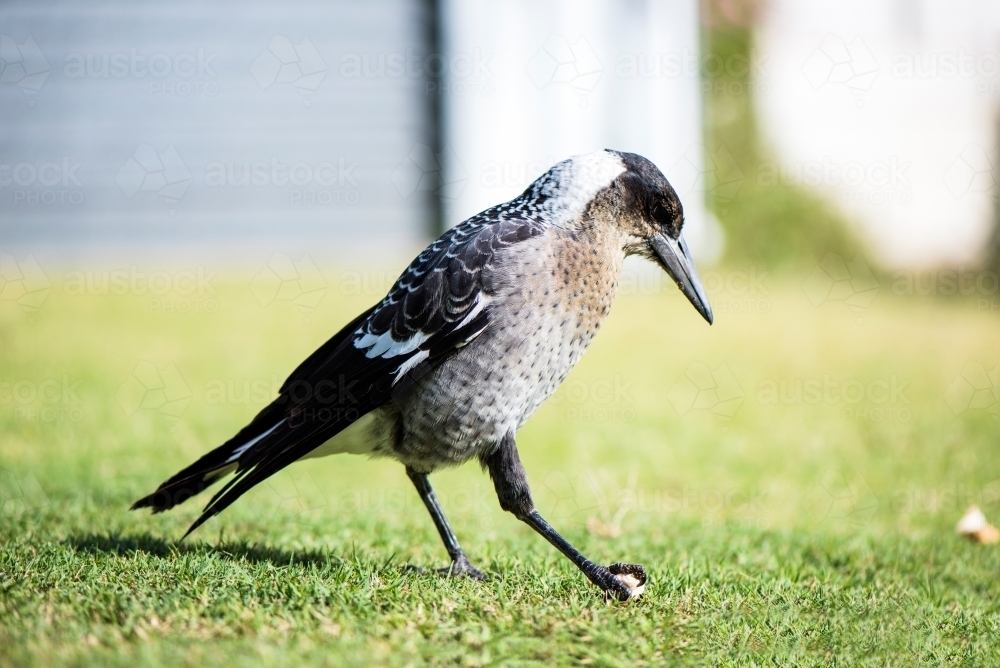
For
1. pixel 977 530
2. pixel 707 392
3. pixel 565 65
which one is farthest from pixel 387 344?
pixel 565 65

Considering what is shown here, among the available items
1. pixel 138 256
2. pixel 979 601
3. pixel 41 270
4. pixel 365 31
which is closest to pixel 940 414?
pixel 979 601

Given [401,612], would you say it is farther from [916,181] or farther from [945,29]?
[945,29]

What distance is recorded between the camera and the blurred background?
259 inches

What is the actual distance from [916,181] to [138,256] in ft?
30.2

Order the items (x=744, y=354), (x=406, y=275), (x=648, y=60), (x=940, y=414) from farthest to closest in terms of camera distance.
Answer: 1. (x=648, y=60)
2. (x=744, y=354)
3. (x=940, y=414)
4. (x=406, y=275)

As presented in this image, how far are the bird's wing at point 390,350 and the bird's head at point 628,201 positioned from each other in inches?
7.6

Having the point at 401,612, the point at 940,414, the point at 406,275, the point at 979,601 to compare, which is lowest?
the point at 940,414

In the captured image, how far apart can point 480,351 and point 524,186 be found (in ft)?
21.4

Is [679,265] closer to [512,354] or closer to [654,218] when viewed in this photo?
[654,218]

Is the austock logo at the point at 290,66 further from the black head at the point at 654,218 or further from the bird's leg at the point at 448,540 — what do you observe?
the bird's leg at the point at 448,540

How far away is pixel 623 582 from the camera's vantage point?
336cm

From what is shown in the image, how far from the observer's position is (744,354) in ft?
26.9

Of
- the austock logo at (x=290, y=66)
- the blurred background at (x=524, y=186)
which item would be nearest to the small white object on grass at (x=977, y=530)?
the blurred background at (x=524, y=186)

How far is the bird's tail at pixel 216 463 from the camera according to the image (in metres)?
3.75
